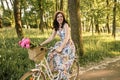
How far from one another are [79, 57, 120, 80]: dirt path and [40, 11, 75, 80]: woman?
2.41 m

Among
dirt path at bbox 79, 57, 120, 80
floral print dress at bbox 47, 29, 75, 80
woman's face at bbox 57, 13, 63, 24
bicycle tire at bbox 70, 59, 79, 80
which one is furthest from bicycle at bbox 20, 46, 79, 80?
dirt path at bbox 79, 57, 120, 80

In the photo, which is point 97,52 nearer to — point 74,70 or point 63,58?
point 74,70

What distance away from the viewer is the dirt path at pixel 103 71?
10523 millimetres

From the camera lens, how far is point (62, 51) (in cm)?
798

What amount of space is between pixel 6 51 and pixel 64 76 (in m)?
3.76

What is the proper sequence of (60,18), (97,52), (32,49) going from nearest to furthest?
(32,49)
(60,18)
(97,52)

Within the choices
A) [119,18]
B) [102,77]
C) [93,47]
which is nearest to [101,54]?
[93,47]

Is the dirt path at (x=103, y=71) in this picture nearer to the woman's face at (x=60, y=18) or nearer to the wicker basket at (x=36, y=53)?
the woman's face at (x=60, y=18)

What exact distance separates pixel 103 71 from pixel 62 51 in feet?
13.9

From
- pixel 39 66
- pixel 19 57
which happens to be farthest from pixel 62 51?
pixel 19 57

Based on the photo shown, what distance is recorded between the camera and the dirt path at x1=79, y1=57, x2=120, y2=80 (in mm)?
10523

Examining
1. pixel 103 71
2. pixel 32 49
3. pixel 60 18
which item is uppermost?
pixel 60 18

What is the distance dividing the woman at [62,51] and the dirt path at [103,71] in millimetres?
2405

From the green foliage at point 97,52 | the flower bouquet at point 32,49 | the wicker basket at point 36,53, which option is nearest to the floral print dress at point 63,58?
the wicker basket at point 36,53
